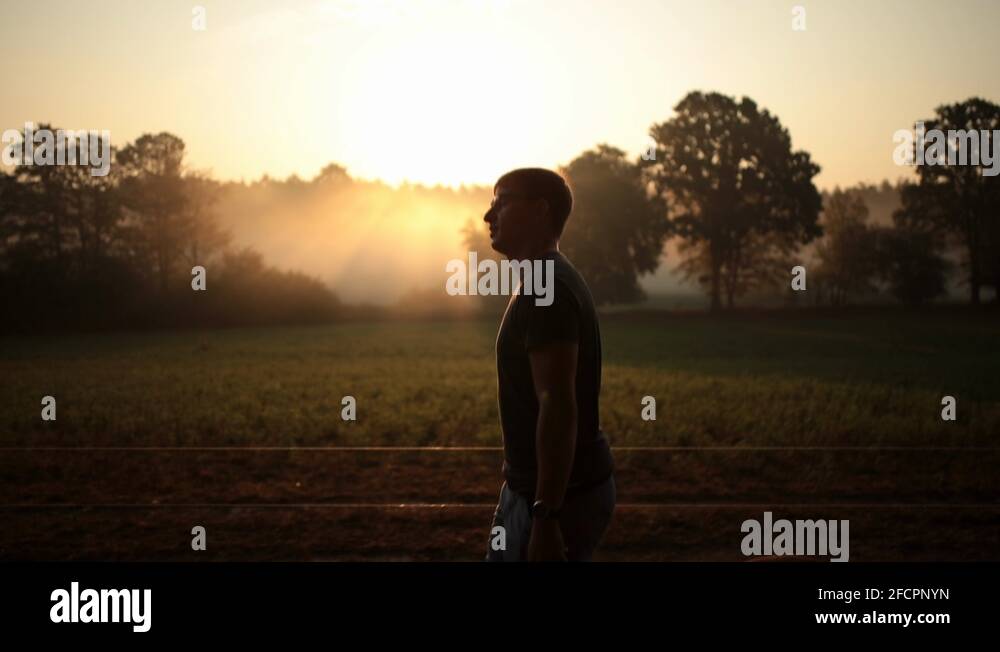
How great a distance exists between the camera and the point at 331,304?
56.2 metres

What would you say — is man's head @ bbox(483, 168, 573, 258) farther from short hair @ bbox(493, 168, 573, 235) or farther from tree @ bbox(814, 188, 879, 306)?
tree @ bbox(814, 188, 879, 306)

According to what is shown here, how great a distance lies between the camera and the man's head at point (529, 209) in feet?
10.8

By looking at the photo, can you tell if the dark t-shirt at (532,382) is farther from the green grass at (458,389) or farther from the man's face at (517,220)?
the green grass at (458,389)

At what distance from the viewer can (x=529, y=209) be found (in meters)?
3.29

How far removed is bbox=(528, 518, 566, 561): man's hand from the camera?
3.10m

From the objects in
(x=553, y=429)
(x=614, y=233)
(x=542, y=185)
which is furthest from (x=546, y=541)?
(x=614, y=233)

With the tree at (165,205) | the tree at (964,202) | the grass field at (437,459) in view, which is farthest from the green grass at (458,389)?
the tree at (165,205)

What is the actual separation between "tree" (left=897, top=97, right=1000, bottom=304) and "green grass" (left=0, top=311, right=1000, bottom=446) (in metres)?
14.4

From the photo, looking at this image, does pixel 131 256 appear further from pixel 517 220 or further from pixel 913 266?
pixel 517 220

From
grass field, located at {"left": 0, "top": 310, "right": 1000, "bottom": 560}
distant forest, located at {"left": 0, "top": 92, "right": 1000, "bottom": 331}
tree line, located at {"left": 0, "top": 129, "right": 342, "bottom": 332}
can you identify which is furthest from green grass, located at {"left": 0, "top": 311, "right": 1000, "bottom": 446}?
distant forest, located at {"left": 0, "top": 92, "right": 1000, "bottom": 331}
